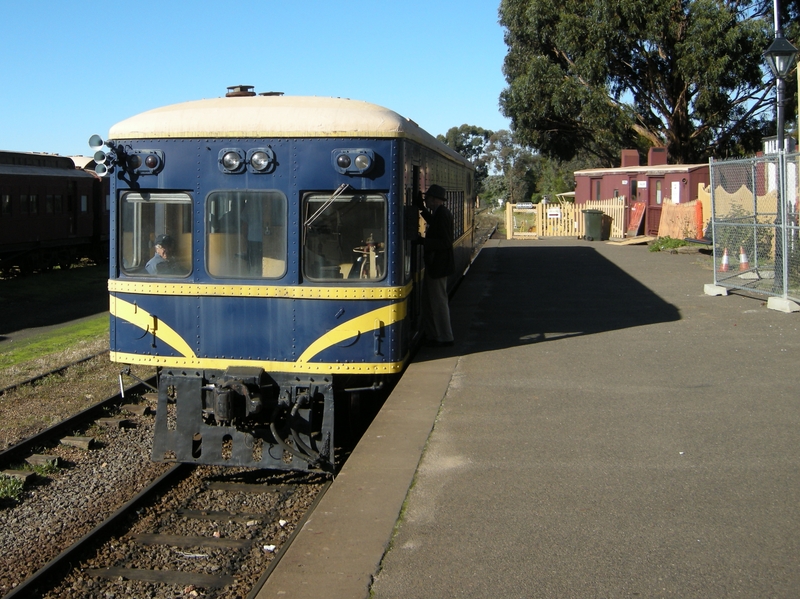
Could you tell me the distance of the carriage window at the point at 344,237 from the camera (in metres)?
6.48

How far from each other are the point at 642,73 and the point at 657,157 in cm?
481

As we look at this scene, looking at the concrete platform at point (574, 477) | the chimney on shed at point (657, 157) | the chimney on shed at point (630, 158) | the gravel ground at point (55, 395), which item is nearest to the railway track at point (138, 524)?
the gravel ground at point (55, 395)

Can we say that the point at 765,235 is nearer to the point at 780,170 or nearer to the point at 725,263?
the point at 725,263

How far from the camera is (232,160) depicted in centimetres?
644

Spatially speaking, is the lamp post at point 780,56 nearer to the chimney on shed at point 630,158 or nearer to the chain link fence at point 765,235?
the chain link fence at point 765,235

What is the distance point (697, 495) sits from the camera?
15.6 ft

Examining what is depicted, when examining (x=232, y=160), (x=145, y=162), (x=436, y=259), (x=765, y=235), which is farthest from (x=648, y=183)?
(x=145, y=162)

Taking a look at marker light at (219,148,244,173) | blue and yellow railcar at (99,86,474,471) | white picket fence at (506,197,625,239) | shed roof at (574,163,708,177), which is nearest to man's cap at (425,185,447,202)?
blue and yellow railcar at (99,86,474,471)

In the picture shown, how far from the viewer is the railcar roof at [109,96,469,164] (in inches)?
251

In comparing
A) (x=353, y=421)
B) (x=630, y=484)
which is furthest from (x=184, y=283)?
(x=630, y=484)

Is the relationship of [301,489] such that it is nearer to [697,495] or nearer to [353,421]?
[353,421]

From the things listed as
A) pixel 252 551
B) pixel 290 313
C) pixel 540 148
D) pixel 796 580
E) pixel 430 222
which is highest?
pixel 540 148

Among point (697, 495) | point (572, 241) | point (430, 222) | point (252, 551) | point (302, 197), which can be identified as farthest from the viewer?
point (572, 241)

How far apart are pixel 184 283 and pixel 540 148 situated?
3474 cm
